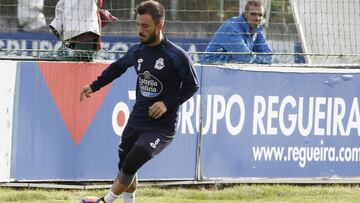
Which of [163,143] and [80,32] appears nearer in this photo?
[163,143]

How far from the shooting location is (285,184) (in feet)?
37.3

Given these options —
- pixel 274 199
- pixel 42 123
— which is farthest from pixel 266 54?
pixel 42 123

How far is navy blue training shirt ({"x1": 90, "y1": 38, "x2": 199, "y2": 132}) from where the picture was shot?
8.55 m

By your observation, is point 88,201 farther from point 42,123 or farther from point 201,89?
point 201,89

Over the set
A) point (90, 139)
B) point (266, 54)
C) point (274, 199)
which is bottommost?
point (274, 199)

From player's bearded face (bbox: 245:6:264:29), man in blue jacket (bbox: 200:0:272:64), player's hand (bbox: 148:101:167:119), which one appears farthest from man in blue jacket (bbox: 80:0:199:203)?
player's bearded face (bbox: 245:6:264:29)

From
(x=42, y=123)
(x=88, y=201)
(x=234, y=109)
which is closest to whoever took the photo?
(x=88, y=201)

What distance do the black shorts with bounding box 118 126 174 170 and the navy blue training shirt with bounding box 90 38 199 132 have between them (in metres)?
0.05

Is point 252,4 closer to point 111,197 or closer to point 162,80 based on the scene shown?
point 162,80

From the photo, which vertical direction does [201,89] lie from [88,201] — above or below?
above

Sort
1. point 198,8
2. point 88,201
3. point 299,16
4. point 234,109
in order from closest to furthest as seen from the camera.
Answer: point 88,201
point 234,109
point 299,16
point 198,8

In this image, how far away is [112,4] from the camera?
45.2ft

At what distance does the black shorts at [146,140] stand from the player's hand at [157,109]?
0.24m

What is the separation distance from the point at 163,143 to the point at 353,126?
11.7 feet
